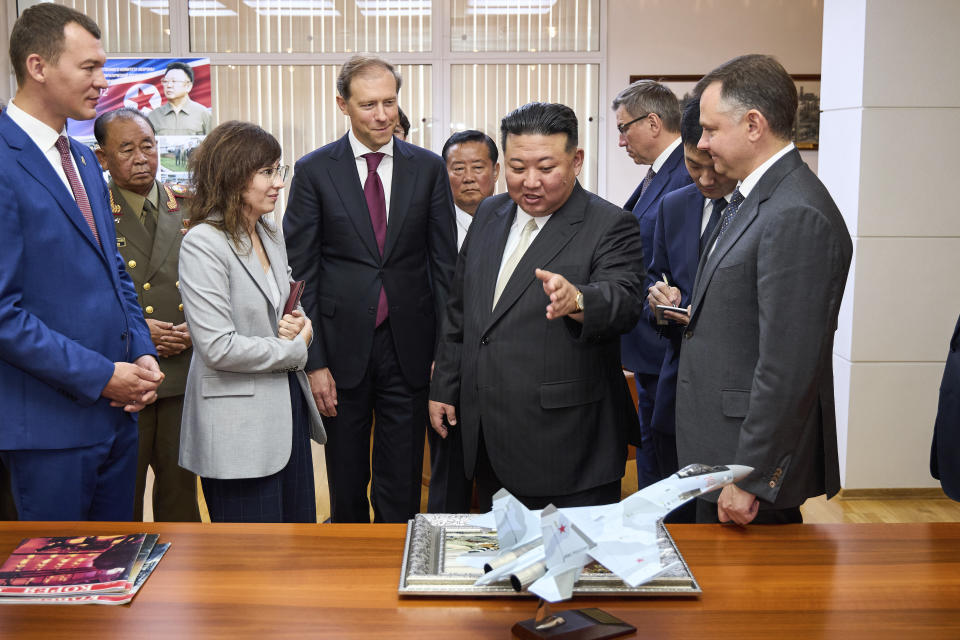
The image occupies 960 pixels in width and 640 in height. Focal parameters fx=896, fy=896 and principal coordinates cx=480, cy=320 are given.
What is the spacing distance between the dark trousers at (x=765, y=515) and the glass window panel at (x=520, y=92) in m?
5.16

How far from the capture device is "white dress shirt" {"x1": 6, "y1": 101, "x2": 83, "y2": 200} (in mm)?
2330

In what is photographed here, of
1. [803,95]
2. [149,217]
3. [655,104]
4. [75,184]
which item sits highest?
[803,95]

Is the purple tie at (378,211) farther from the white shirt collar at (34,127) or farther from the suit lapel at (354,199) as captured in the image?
the white shirt collar at (34,127)

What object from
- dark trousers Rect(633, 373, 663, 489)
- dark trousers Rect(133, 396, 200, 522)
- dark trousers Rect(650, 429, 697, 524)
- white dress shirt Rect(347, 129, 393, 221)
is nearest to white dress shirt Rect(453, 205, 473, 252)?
white dress shirt Rect(347, 129, 393, 221)

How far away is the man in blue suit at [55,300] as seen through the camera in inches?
87.4

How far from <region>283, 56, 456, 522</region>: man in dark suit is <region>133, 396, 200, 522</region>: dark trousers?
0.59 meters

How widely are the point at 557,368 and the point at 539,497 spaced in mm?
382

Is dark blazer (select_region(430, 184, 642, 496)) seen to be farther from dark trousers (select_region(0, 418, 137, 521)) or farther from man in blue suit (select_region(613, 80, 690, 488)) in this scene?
dark trousers (select_region(0, 418, 137, 521))

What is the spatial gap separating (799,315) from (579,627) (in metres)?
0.86

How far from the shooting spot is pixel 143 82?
707cm

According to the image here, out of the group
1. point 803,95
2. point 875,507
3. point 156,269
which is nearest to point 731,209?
point 156,269

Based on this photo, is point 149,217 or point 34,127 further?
point 149,217

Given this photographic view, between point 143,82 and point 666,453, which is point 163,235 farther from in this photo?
point 143,82

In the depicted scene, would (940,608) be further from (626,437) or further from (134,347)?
(134,347)
